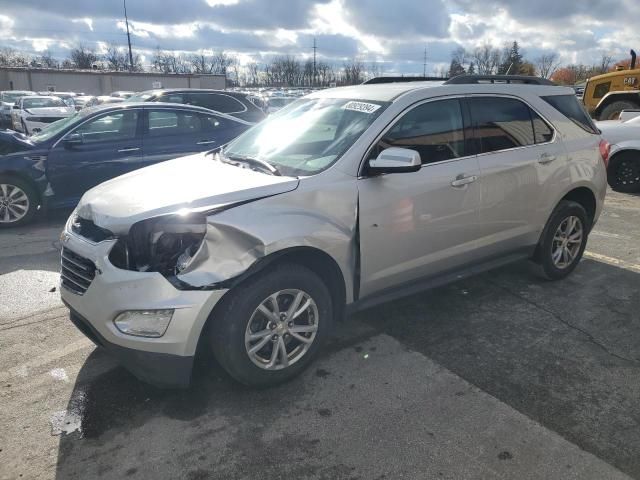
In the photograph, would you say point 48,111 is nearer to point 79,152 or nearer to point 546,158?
point 79,152

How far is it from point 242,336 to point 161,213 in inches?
32.6

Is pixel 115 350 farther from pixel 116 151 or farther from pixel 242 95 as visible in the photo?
pixel 242 95

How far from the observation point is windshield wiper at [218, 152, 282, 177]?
329 cm

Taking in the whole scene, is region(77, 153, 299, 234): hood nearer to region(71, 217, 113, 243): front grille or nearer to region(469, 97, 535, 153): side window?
region(71, 217, 113, 243): front grille

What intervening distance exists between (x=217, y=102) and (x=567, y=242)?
8732 mm

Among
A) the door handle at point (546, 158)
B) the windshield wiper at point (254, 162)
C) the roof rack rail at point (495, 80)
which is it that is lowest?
the door handle at point (546, 158)

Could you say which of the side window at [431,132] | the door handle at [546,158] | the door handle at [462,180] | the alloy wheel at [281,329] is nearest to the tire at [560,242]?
the door handle at [546,158]

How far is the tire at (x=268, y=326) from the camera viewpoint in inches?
110

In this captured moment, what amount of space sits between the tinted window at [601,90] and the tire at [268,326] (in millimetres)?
16317

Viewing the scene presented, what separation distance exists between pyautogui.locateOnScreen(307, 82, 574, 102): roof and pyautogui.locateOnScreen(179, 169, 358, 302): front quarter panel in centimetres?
89

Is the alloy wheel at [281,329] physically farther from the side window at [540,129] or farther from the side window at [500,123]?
the side window at [540,129]

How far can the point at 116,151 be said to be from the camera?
7035 mm

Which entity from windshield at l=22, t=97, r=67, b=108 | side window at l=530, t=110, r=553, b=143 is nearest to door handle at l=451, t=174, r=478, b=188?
side window at l=530, t=110, r=553, b=143

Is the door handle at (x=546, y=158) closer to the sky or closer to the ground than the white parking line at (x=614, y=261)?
closer to the sky
